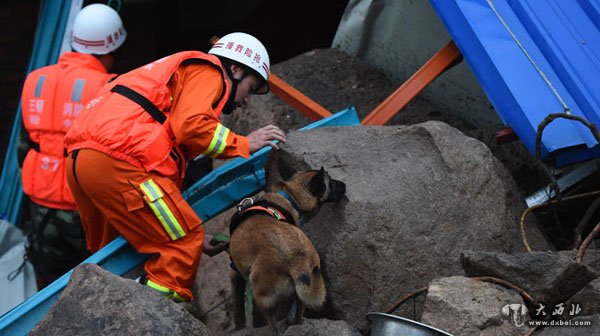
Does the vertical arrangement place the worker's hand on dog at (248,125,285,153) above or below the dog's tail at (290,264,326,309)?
above

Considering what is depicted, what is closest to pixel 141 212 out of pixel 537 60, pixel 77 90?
pixel 77 90

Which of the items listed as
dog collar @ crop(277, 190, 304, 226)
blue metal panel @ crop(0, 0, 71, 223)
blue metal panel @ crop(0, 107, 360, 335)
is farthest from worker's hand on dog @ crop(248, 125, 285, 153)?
blue metal panel @ crop(0, 0, 71, 223)

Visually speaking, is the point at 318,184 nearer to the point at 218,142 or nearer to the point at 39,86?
the point at 218,142

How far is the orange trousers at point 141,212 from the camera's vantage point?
188 inches

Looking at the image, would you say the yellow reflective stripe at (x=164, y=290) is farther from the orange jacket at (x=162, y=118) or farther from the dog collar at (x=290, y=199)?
the dog collar at (x=290, y=199)

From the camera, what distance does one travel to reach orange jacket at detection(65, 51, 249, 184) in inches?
187

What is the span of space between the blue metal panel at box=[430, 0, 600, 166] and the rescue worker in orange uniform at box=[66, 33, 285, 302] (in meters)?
1.43

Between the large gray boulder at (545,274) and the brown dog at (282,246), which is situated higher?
the large gray boulder at (545,274)

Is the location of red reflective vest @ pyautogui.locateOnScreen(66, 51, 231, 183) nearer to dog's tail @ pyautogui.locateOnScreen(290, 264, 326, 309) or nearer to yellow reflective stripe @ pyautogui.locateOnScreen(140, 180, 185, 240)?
yellow reflective stripe @ pyautogui.locateOnScreen(140, 180, 185, 240)

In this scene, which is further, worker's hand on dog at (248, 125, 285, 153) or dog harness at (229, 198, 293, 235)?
worker's hand on dog at (248, 125, 285, 153)

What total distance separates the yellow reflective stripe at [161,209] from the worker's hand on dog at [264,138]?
23.1 inches

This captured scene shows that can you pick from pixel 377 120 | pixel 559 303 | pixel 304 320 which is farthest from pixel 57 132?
pixel 559 303

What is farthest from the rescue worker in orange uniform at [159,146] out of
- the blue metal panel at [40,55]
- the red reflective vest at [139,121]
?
the blue metal panel at [40,55]

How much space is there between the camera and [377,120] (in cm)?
598
